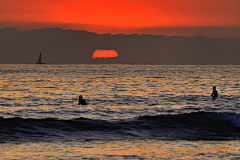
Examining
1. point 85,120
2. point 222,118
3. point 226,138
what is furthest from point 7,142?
point 222,118

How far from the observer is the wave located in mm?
21547

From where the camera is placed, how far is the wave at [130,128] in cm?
2155

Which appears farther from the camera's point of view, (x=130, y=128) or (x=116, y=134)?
(x=130, y=128)

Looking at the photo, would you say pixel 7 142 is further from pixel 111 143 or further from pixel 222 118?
pixel 222 118

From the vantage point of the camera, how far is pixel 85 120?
2633 centimetres

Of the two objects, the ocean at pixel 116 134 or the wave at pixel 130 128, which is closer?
the ocean at pixel 116 134

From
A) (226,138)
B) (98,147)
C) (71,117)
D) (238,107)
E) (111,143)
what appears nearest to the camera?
(98,147)

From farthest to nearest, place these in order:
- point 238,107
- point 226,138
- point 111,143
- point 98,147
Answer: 1. point 238,107
2. point 226,138
3. point 111,143
4. point 98,147

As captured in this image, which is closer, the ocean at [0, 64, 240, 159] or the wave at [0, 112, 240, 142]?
the ocean at [0, 64, 240, 159]

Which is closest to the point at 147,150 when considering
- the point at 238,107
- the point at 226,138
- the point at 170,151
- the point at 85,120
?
the point at 170,151

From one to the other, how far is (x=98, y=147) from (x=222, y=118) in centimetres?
1475

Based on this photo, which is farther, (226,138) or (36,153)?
(226,138)

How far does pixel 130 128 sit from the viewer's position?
24.0 m

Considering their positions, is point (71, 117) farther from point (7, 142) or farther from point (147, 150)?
point (147, 150)
